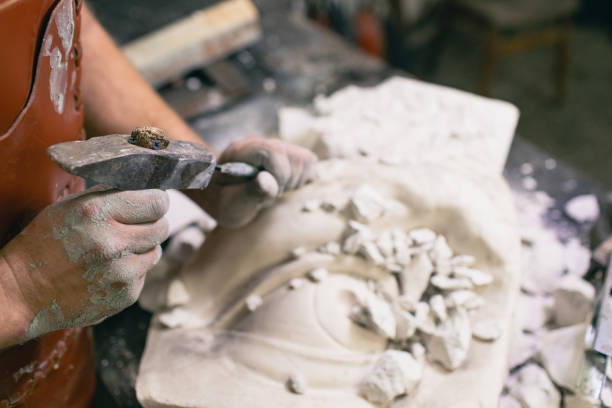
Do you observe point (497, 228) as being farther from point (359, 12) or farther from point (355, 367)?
point (359, 12)

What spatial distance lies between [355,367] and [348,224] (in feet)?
1.33

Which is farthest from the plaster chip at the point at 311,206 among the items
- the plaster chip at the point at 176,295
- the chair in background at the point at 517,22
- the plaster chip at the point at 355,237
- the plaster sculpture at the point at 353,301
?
the chair in background at the point at 517,22

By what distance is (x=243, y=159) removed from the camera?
149 centimetres

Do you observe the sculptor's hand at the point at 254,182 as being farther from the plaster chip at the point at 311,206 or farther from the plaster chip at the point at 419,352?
the plaster chip at the point at 419,352

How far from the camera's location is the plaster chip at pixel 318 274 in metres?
1.57

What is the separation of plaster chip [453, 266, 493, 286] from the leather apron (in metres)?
1.04

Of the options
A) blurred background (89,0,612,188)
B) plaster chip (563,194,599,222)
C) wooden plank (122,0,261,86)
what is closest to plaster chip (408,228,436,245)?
plaster chip (563,194,599,222)

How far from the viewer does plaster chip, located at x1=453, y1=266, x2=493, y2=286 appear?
1.54 metres

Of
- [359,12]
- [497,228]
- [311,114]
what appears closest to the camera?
[497,228]

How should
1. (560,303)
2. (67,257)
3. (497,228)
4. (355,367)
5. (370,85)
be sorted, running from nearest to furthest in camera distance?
(67,257)
(355,367)
(497,228)
(560,303)
(370,85)

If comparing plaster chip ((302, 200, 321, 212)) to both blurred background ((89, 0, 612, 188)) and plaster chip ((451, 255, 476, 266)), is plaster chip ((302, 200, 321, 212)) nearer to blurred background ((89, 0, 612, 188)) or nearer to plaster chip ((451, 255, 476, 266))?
plaster chip ((451, 255, 476, 266))

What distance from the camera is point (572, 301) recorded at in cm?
167

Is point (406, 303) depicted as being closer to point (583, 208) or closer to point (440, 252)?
point (440, 252)

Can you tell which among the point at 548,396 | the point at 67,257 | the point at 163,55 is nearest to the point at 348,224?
the point at 548,396
